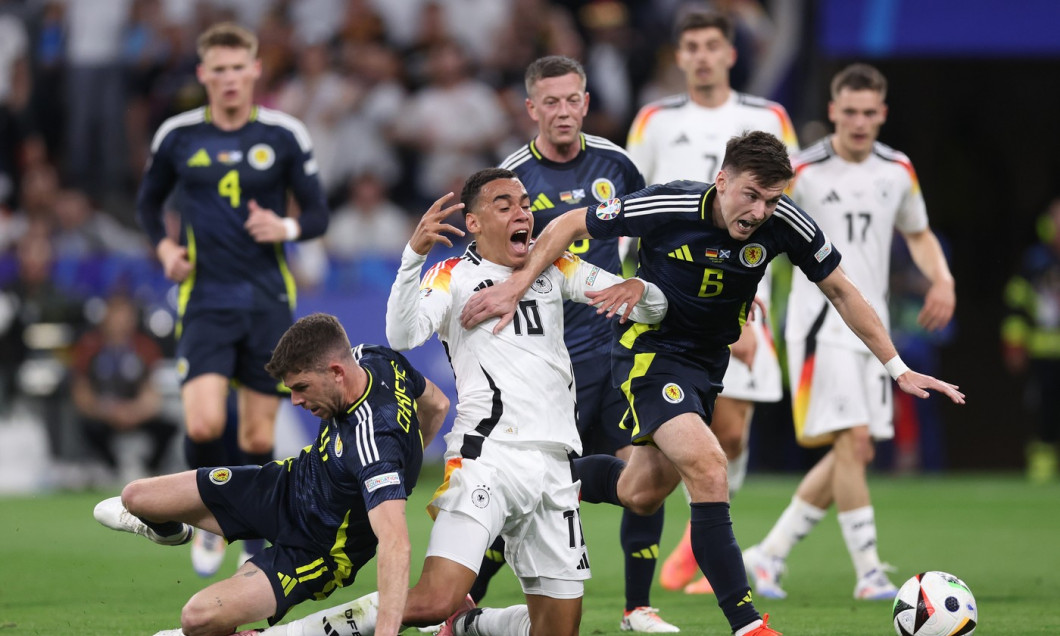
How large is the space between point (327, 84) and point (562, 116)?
8648mm

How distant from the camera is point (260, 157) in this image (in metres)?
8.60

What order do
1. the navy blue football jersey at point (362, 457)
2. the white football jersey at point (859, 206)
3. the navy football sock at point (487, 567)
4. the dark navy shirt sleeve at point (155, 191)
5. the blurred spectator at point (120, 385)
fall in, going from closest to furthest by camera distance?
the navy blue football jersey at point (362, 457) → the navy football sock at point (487, 567) → the white football jersey at point (859, 206) → the dark navy shirt sleeve at point (155, 191) → the blurred spectator at point (120, 385)

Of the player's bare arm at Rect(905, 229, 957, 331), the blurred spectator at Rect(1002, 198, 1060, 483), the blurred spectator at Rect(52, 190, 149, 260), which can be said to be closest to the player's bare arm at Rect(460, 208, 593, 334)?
the player's bare arm at Rect(905, 229, 957, 331)

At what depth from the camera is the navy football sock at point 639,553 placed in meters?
6.68

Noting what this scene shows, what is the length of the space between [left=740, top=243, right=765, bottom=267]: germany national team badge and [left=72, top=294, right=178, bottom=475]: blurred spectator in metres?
8.85

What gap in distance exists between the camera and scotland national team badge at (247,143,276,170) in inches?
338

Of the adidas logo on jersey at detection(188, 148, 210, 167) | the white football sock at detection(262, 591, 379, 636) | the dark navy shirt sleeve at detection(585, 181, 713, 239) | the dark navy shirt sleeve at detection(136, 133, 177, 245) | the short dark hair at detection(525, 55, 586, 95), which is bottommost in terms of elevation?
the white football sock at detection(262, 591, 379, 636)

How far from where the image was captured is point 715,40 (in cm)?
827

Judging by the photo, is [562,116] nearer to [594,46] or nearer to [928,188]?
[594,46]

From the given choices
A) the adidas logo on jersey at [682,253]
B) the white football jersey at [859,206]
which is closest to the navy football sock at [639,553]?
the adidas logo on jersey at [682,253]

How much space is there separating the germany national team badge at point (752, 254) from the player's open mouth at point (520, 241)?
2.88 ft

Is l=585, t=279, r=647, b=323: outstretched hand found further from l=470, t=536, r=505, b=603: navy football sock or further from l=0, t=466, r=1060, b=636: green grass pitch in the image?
l=0, t=466, r=1060, b=636: green grass pitch

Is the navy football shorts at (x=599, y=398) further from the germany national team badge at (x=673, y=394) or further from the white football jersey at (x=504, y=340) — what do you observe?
the germany national team badge at (x=673, y=394)

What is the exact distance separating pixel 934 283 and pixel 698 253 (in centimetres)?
262
